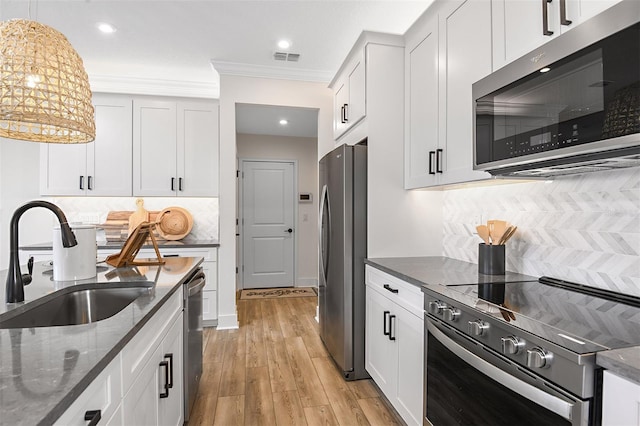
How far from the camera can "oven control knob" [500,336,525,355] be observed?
106cm

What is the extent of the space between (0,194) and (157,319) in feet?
11.1

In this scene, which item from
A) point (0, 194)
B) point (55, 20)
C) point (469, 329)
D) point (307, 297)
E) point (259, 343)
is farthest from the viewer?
point (307, 297)

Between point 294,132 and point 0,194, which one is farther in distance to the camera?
point 294,132

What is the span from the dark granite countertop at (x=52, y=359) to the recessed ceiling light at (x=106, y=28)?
2.55 metres

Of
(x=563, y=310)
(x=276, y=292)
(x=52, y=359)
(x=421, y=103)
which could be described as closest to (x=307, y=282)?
(x=276, y=292)

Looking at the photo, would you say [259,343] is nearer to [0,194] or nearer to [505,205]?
[505,205]

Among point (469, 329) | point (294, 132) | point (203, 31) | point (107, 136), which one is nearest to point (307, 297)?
point (294, 132)

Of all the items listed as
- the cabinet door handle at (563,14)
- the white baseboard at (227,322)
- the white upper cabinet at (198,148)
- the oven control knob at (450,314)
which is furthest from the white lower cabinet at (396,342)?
the white upper cabinet at (198,148)

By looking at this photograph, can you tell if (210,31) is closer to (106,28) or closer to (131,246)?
(106,28)

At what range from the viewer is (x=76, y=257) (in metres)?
1.69

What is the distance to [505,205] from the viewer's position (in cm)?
204

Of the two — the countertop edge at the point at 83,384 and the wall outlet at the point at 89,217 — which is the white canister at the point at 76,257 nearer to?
the countertop edge at the point at 83,384

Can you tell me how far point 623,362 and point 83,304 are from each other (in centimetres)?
195

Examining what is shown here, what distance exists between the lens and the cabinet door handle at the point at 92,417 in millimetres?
756
